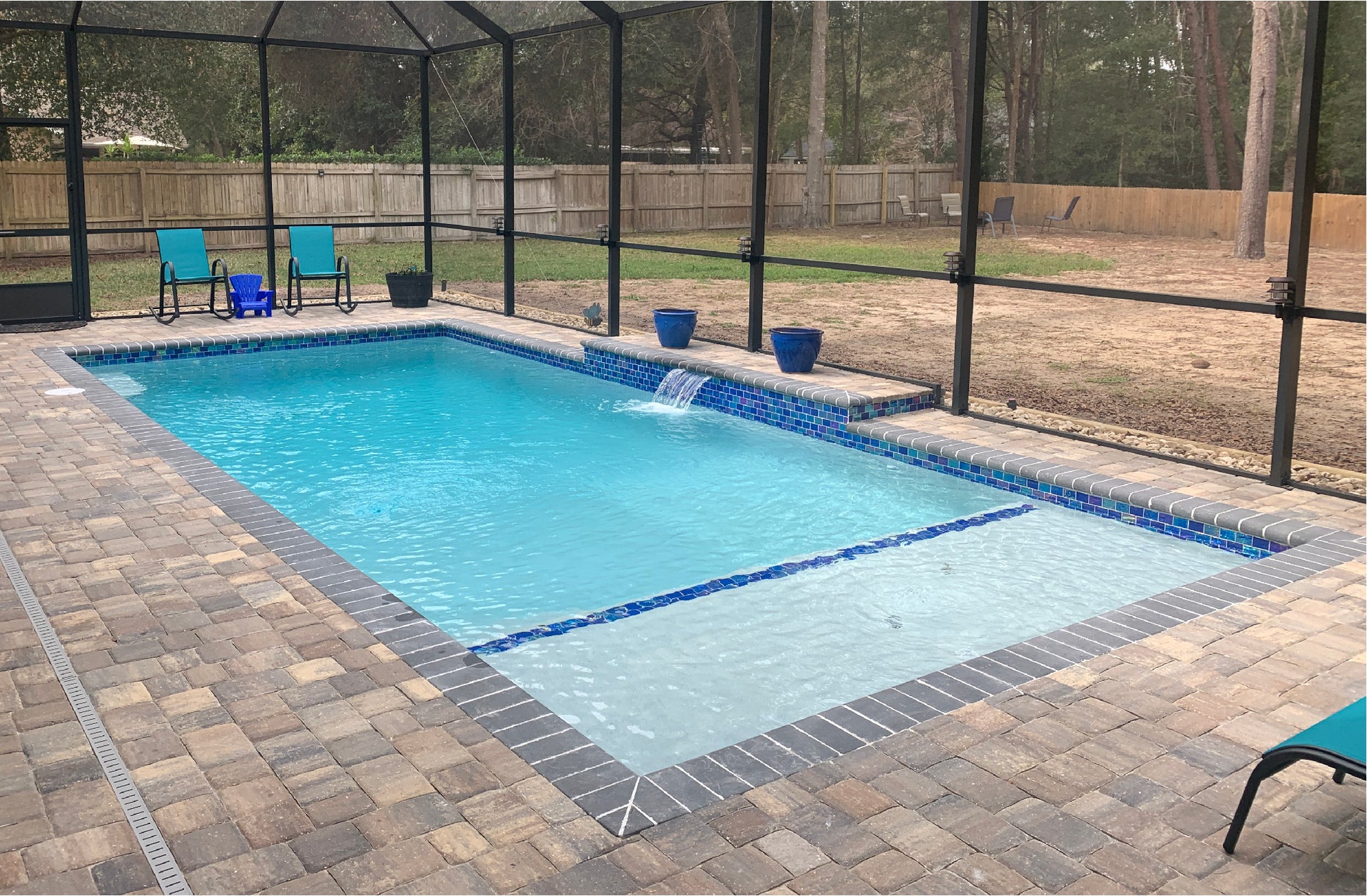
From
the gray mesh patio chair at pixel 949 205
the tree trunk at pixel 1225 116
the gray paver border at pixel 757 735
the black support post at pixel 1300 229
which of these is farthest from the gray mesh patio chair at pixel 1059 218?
the gray paver border at pixel 757 735

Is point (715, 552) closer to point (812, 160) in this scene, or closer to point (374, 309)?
point (374, 309)

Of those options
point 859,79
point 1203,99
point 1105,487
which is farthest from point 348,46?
point 859,79

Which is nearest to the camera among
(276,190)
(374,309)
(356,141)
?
(374,309)

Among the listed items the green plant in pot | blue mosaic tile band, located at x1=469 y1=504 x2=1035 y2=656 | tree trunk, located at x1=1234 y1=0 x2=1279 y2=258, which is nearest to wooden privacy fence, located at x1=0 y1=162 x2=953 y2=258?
the green plant in pot

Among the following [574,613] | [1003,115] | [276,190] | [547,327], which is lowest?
[574,613]

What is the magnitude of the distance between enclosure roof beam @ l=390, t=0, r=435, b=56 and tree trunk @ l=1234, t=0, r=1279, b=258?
7906 millimetres

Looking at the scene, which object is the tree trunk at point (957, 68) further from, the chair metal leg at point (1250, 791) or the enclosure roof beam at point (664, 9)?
the chair metal leg at point (1250, 791)

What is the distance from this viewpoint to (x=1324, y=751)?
2104 millimetres

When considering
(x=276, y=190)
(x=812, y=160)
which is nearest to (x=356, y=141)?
(x=276, y=190)

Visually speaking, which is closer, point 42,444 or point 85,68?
point 42,444

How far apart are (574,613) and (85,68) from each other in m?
16.0

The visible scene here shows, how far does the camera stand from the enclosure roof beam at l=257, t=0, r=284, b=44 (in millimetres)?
9781

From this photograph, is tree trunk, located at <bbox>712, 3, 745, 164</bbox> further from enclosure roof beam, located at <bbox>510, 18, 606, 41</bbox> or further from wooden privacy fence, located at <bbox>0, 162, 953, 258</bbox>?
enclosure roof beam, located at <bbox>510, 18, 606, 41</bbox>

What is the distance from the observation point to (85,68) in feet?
54.3
